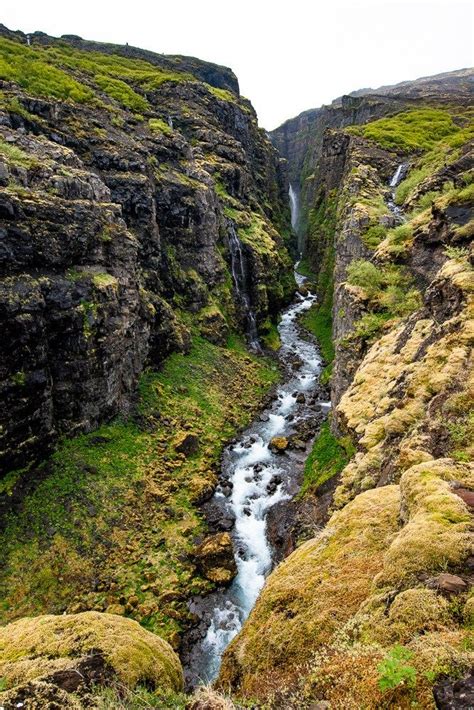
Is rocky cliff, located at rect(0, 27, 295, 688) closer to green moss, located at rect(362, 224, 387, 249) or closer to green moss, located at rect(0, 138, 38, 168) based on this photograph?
green moss, located at rect(0, 138, 38, 168)

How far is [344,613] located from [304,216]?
130m

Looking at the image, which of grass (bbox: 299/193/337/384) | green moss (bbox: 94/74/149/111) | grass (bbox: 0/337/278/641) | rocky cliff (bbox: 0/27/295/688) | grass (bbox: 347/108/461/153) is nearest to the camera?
grass (bbox: 0/337/278/641)

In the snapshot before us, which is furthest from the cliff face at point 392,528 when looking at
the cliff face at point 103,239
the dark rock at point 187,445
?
the cliff face at point 103,239

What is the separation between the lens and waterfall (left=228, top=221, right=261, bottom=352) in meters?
54.3

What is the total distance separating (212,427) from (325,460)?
12.7 meters

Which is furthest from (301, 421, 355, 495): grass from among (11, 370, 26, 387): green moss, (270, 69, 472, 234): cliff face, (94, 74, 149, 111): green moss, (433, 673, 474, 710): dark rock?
(270, 69, 472, 234): cliff face

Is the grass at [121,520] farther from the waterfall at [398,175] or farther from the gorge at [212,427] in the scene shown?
the waterfall at [398,175]

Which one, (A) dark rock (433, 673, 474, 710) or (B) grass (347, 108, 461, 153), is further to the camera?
(B) grass (347, 108, 461, 153)

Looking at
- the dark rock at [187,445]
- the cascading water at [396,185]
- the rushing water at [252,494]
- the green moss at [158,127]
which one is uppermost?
the green moss at [158,127]

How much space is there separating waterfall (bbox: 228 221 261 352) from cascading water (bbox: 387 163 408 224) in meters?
19.7

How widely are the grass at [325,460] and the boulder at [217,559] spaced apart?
19.3 feet

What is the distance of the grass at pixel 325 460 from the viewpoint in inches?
877

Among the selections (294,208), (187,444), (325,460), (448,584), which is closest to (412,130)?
(325,460)

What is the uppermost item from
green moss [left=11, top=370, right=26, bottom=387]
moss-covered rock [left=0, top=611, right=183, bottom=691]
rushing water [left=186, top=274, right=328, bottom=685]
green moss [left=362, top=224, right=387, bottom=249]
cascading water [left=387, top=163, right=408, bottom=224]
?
cascading water [left=387, top=163, right=408, bottom=224]
